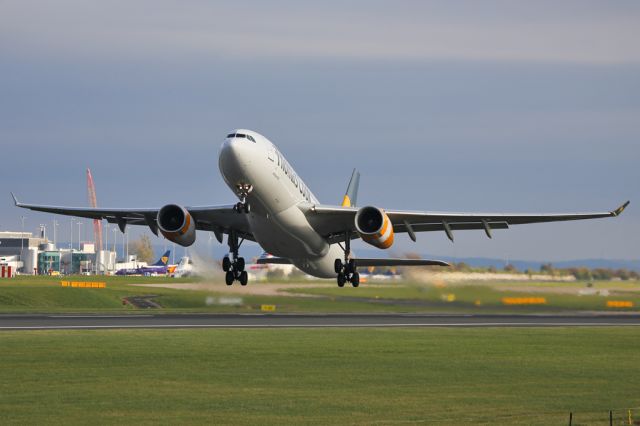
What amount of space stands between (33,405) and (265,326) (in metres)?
28.6

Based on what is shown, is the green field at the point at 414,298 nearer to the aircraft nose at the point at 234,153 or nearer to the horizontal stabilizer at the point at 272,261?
the horizontal stabilizer at the point at 272,261

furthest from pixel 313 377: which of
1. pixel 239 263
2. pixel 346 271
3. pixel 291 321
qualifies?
pixel 291 321

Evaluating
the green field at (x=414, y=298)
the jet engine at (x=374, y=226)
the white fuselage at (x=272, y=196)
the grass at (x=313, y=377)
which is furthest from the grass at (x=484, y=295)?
the jet engine at (x=374, y=226)

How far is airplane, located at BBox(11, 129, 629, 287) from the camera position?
43.0 metres

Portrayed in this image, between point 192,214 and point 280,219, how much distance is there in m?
6.10

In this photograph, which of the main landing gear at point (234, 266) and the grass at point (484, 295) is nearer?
the main landing gear at point (234, 266)

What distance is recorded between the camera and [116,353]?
4881 cm

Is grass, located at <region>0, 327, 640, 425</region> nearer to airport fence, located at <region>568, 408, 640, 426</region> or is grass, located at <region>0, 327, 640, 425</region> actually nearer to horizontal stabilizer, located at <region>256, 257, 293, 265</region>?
airport fence, located at <region>568, 408, 640, 426</region>

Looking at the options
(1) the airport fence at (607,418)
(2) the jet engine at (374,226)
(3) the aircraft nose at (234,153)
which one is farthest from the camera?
(2) the jet engine at (374,226)

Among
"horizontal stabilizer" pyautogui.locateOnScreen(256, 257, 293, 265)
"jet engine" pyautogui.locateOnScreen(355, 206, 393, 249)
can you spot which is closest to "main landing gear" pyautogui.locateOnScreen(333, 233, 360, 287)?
"horizontal stabilizer" pyautogui.locateOnScreen(256, 257, 293, 265)

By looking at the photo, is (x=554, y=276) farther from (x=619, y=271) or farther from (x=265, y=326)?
(x=265, y=326)

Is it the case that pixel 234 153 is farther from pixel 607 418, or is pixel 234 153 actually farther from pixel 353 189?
pixel 353 189

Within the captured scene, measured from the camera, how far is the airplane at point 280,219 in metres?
43.0

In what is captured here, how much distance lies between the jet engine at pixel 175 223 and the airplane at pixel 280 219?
0.03 m
